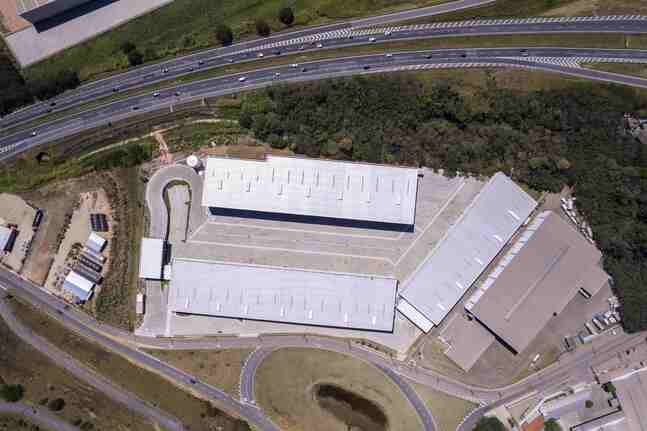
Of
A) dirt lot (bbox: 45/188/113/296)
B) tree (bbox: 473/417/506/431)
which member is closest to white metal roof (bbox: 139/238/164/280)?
dirt lot (bbox: 45/188/113/296)

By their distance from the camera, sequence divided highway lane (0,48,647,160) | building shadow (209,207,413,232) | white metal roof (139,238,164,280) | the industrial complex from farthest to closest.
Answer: divided highway lane (0,48,647,160) → building shadow (209,207,413,232) → white metal roof (139,238,164,280) → the industrial complex

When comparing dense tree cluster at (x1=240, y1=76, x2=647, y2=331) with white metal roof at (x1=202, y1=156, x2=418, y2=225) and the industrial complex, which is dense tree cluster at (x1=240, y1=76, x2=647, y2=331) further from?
white metal roof at (x1=202, y1=156, x2=418, y2=225)

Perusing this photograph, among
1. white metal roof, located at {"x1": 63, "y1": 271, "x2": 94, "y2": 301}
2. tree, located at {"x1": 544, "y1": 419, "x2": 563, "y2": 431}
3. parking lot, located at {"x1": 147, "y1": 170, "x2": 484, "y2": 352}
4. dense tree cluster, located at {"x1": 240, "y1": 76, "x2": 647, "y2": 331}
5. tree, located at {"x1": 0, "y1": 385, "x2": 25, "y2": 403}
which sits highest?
dense tree cluster, located at {"x1": 240, "y1": 76, "x2": 647, "y2": 331}

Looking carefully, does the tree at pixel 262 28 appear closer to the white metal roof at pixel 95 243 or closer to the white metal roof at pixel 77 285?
the white metal roof at pixel 95 243

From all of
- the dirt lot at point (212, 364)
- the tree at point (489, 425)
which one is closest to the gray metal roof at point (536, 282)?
the tree at point (489, 425)

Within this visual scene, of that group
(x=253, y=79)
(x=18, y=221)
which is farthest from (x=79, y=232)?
(x=253, y=79)

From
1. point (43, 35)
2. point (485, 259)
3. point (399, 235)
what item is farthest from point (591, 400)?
point (43, 35)
